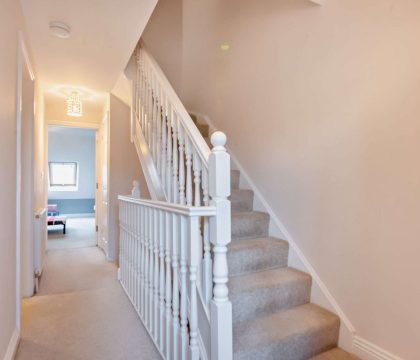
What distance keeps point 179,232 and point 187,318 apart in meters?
0.49

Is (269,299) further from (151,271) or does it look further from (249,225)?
(151,271)

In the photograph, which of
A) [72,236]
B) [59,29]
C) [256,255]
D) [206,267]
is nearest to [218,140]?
[206,267]

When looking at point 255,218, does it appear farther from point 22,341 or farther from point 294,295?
point 22,341

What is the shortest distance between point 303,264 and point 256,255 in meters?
0.36

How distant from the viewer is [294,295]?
1860mm

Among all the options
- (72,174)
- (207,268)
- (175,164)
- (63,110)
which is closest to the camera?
(207,268)

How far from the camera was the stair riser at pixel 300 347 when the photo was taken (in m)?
1.44

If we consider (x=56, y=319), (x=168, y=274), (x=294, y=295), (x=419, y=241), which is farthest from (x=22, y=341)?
(x=419, y=241)

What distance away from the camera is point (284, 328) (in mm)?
1594

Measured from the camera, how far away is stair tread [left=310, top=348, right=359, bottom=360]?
162cm

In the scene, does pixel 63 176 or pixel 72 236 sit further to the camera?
pixel 63 176

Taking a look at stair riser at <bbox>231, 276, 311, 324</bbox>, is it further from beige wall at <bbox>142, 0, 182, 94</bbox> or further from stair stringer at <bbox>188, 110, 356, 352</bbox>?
beige wall at <bbox>142, 0, 182, 94</bbox>

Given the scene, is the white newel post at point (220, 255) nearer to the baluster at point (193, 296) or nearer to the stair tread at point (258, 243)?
the baluster at point (193, 296)

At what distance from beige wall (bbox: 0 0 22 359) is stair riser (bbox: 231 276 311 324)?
130cm
